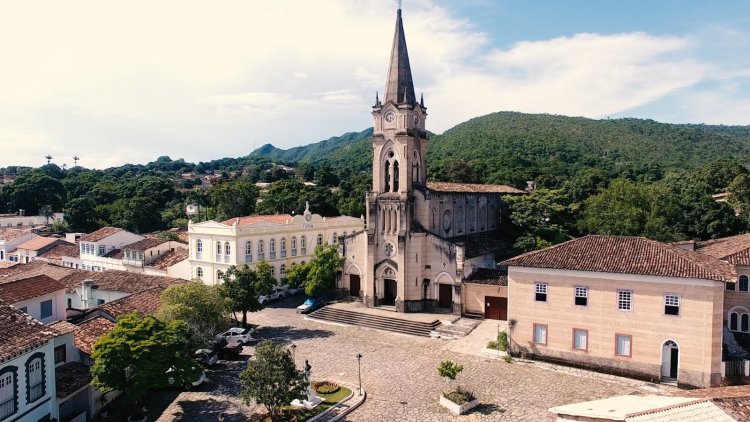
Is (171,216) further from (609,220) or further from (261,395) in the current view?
(261,395)

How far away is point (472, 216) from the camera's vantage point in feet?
142

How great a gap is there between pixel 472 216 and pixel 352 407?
25746 millimetres

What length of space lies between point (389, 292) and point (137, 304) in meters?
16.7

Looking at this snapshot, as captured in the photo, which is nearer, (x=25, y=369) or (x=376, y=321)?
(x=25, y=369)

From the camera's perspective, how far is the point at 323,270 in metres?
35.8

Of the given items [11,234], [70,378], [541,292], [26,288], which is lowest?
[70,378]

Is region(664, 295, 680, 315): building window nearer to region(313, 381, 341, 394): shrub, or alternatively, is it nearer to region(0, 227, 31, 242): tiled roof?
region(313, 381, 341, 394): shrub

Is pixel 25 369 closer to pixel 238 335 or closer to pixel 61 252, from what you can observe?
pixel 238 335

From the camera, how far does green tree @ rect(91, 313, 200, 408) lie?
1856 cm

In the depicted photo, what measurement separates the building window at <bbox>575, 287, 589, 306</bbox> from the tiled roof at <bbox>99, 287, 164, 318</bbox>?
71.6ft

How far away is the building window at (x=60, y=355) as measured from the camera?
68.6 ft

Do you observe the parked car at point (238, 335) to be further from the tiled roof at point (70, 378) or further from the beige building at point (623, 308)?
the beige building at point (623, 308)

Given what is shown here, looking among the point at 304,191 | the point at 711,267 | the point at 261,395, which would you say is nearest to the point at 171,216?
the point at 304,191

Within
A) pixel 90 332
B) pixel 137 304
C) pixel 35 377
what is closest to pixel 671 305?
pixel 35 377
